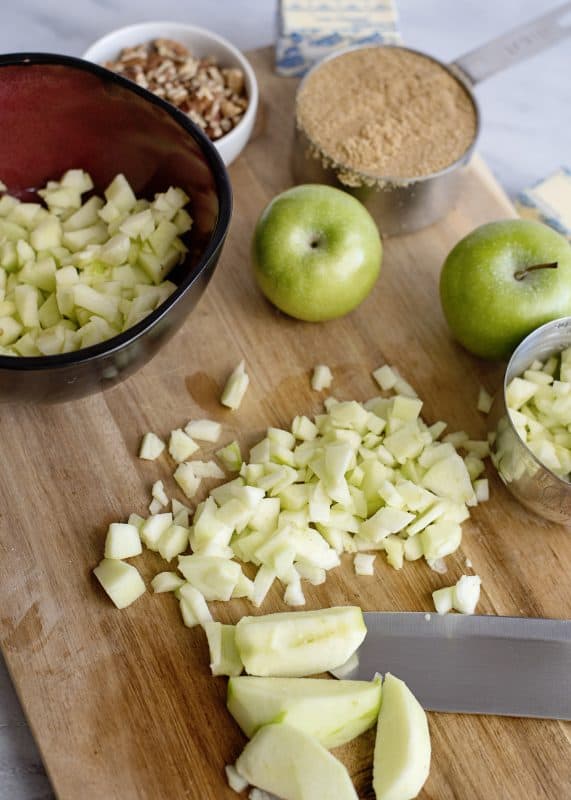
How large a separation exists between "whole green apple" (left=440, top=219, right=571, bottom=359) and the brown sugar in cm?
24

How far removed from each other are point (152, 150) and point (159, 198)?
0.10 metres

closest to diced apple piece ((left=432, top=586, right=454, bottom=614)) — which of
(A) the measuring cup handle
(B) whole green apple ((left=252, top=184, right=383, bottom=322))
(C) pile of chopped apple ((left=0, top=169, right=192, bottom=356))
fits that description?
(B) whole green apple ((left=252, top=184, right=383, bottom=322))

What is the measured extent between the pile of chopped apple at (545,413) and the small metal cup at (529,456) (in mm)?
16

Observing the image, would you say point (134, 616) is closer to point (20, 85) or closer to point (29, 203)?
point (29, 203)

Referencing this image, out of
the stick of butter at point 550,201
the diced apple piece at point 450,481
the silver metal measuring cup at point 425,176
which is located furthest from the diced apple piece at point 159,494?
the stick of butter at point 550,201

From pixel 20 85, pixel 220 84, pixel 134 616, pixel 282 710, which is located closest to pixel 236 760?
pixel 282 710

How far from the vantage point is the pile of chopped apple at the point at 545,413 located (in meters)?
1.46

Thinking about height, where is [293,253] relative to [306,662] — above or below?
above

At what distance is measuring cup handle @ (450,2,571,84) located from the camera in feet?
5.99

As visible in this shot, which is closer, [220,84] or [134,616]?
[134,616]

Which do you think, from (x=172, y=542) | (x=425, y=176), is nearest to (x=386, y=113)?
(x=425, y=176)

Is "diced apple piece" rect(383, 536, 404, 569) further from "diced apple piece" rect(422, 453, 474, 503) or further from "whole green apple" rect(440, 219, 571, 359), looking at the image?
"whole green apple" rect(440, 219, 571, 359)

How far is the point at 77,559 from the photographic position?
4.58ft

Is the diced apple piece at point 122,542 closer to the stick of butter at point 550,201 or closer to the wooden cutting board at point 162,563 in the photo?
the wooden cutting board at point 162,563
